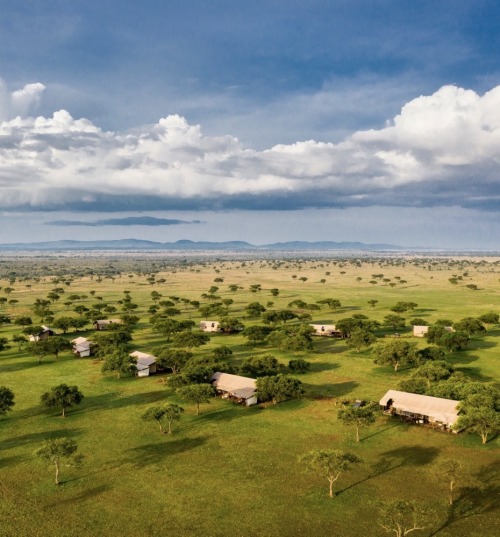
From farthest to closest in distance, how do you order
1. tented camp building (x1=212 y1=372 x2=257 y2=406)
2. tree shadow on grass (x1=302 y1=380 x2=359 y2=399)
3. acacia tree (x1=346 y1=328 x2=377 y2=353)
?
acacia tree (x1=346 y1=328 x2=377 y2=353)
tree shadow on grass (x1=302 y1=380 x2=359 y2=399)
tented camp building (x1=212 y1=372 x2=257 y2=406)

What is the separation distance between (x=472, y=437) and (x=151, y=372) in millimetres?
64140

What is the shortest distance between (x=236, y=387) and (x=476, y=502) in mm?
42890

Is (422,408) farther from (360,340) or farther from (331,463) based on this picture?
(360,340)

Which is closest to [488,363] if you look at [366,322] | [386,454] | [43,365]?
[366,322]

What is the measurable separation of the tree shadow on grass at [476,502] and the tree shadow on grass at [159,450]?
33.2 m

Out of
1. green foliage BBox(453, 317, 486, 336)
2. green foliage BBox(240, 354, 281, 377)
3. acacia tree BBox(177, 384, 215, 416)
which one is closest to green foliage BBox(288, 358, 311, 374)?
green foliage BBox(240, 354, 281, 377)

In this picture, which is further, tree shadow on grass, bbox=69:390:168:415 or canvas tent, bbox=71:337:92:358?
canvas tent, bbox=71:337:92:358

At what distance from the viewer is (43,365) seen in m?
106

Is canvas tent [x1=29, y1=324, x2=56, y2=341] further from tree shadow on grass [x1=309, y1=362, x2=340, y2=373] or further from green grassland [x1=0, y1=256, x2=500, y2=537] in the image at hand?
tree shadow on grass [x1=309, y1=362, x2=340, y2=373]

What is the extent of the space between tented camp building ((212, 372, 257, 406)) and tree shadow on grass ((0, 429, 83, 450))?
25.9 m

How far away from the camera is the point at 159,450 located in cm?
6147

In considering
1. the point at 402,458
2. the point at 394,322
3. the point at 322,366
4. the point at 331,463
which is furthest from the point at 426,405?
the point at 394,322

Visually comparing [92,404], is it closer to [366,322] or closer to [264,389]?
[264,389]

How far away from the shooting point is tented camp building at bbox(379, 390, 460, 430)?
67.2 metres
